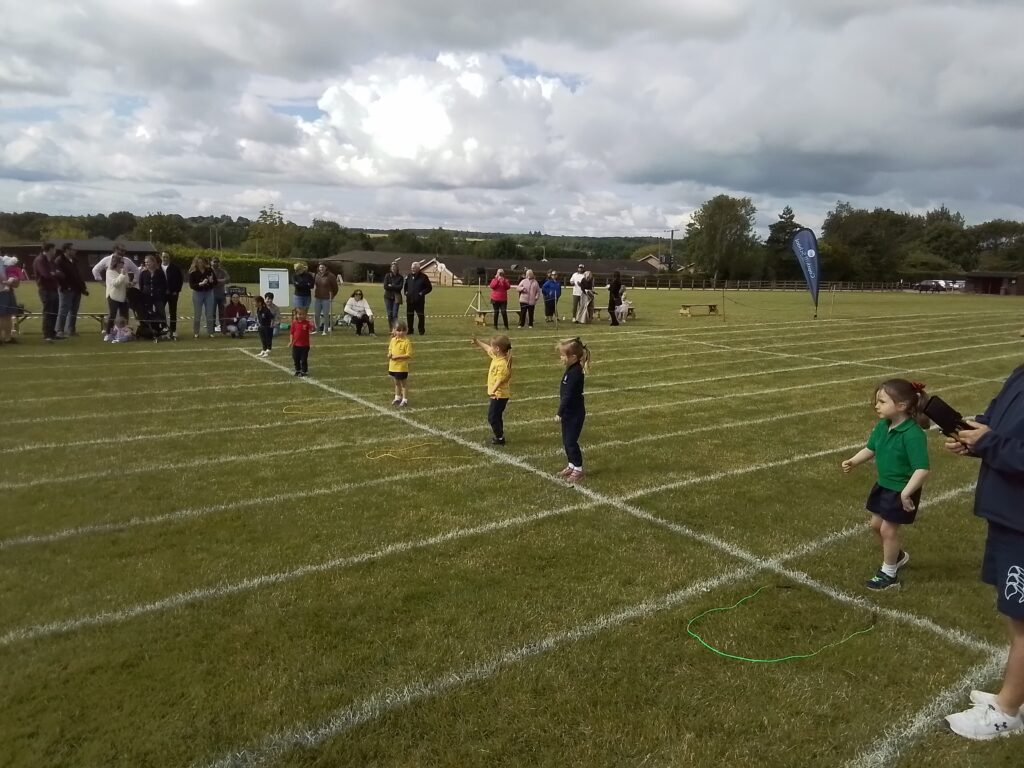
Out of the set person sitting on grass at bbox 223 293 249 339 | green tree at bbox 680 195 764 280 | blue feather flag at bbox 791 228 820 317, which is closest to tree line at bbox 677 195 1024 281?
green tree at bbox 680 195 764 280

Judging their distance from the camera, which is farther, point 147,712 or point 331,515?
point 331,515

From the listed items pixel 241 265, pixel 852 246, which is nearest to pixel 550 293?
pixel 241 265

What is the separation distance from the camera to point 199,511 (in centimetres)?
606

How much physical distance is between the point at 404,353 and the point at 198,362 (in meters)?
5.83

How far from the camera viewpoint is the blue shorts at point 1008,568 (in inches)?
125

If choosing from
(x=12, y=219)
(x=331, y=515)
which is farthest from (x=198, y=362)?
(x=12, y=219)

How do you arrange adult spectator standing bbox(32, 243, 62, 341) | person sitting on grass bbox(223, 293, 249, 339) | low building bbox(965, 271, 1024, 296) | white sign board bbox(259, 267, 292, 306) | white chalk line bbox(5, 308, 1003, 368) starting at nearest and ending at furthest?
white chalk line bbox(5, 308, 1003, 368) → adult spectator standing bbox(32, 243, 62, 341) → person sitting on grass bbox(223, 293, 249, 339) → white sign board bbox(259, 267, 292, 306) → low building bbox(965, 271, 1024, 296)

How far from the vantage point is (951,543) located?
5.72m

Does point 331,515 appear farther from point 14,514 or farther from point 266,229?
point 266,229

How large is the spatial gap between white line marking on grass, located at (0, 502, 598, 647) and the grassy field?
20 millimetres

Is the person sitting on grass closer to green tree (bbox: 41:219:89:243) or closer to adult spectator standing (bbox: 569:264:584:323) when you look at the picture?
adult spectator standing (bbox: 569:264:584:323)

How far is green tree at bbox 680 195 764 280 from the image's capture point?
98938mm

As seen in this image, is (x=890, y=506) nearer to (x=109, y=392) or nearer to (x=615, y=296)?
(x=109, y=392)

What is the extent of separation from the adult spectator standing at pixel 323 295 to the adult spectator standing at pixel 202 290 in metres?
2.46
